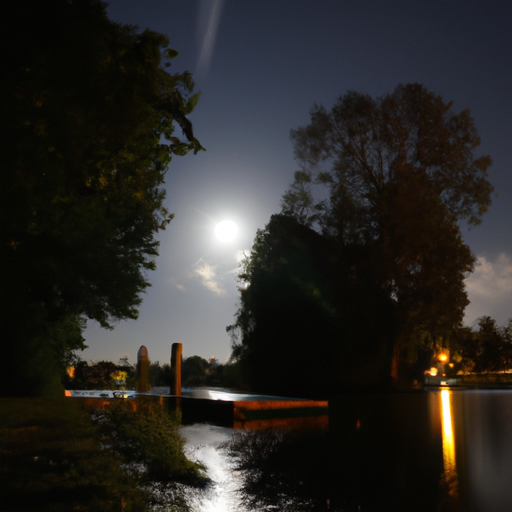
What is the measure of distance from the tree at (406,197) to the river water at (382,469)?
20859 mm

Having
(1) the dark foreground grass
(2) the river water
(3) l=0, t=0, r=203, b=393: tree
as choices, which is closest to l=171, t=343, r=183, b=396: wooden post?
(3) l=0, t=0, r=203, b=393: tree

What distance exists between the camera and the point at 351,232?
1361 inches

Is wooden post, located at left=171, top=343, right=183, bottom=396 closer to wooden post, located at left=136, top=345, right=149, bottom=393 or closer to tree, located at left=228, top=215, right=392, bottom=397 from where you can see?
wooden post, located at left=136, top=345, right=149, bottom=393

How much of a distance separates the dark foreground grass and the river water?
27.4 inches

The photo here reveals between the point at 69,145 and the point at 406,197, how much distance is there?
23.4 m

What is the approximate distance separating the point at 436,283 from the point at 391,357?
5.09 m

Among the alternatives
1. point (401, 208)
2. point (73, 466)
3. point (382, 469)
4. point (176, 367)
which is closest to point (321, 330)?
point (401, 208)

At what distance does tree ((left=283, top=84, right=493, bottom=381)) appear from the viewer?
109ft

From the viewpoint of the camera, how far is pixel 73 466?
600 centimetres

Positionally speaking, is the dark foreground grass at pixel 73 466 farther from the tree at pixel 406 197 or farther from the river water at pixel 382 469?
the tree at pixel 406 197

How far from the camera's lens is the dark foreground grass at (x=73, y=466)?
508 centimetres

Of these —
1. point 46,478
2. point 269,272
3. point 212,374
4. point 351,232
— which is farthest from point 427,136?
point 46,478

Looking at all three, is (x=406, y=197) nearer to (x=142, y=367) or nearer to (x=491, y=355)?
(x=142, y=367)

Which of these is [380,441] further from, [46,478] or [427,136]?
[427,136]
